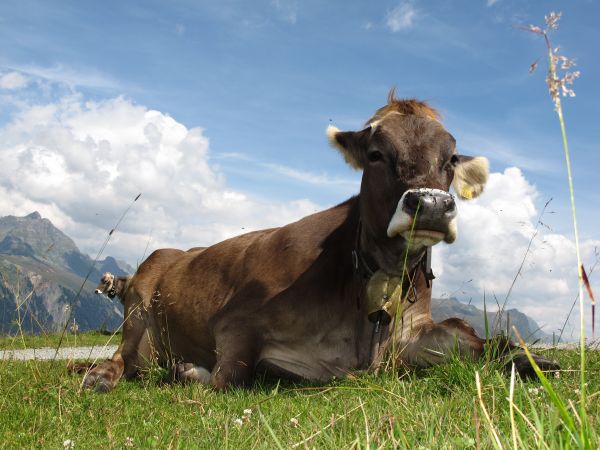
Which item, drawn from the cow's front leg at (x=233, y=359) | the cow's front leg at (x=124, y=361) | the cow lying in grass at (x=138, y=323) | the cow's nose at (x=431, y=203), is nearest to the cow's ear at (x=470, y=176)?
the cow's nose at (x=431, y=203)

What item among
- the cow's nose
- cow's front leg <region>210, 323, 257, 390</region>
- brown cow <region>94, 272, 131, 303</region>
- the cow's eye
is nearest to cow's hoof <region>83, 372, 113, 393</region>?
cow's front leg <region>210, 323, 257, 390</region>

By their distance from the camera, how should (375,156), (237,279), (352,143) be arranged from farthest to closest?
(237,279) < (352,143) < (375,156)

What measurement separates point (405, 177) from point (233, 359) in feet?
8.68

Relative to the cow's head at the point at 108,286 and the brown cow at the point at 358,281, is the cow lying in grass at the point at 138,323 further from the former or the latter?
the cow's head at the point at 108,286

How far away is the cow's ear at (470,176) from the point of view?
7.31 metres

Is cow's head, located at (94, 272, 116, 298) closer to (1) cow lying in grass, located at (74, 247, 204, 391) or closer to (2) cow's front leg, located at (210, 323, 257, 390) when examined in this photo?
(1) cow lying in grass, located at (74, 247, 204, 391)

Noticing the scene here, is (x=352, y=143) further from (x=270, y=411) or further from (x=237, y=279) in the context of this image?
(x=270, y=411)

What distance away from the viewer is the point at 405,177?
238 inches

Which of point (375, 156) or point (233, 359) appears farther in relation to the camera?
point (233, 359)

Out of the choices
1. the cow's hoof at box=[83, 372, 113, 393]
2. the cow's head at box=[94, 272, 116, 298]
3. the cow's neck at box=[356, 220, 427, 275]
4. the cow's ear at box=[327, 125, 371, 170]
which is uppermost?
the cow's ear at box=[327, 125, 371, 170]

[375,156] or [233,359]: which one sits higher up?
[375,156]

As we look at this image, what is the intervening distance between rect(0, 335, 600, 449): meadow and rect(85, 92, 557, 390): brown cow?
454 mm

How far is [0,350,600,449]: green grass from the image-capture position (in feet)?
11.3

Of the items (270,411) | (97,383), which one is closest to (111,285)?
(97,383)
